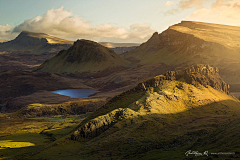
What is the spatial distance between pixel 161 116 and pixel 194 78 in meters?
26.3

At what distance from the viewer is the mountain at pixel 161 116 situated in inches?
1735

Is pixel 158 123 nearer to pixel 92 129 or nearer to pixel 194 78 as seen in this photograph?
pixel 92 129

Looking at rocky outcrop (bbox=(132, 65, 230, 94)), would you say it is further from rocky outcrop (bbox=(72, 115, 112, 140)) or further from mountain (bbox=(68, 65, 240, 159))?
rocky outcrop (bbox=(72, 115, 112, 140))

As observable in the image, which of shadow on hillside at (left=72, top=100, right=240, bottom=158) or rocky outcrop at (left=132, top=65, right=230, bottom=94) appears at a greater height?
rocky outcrop at (left=132, top=65, right=230, bottom=94)

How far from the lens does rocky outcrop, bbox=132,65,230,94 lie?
71.4 metres

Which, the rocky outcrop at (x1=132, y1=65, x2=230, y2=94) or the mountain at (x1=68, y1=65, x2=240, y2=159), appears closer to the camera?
the mountain at (x1=68, y1=65, x2=240, y2=159)

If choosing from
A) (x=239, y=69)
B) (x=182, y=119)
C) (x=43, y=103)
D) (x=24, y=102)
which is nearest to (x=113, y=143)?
(x=182, y=119)

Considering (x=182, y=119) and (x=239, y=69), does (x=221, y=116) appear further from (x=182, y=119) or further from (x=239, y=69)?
(x=239, y=69)

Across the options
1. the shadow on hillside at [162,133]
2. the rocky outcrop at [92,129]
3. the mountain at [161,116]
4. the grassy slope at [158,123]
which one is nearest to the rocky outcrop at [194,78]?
the mountain at [161,116]

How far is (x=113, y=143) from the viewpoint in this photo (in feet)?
147

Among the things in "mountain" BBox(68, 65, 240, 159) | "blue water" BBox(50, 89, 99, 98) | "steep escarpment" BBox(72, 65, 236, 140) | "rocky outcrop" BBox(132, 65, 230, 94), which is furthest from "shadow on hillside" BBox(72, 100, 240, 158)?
"blue water" BBox(50, 89, 99, 98)

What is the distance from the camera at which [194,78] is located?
248 feet

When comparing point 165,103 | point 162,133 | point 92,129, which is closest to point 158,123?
point 162,133

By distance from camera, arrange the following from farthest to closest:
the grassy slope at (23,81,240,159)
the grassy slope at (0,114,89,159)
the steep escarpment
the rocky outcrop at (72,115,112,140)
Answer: the steep escarpment, the grassy slope at (0,114,89,159), the rocky outcrop at (72,115,112,140), the grassy slope at (23,81,240,159)
